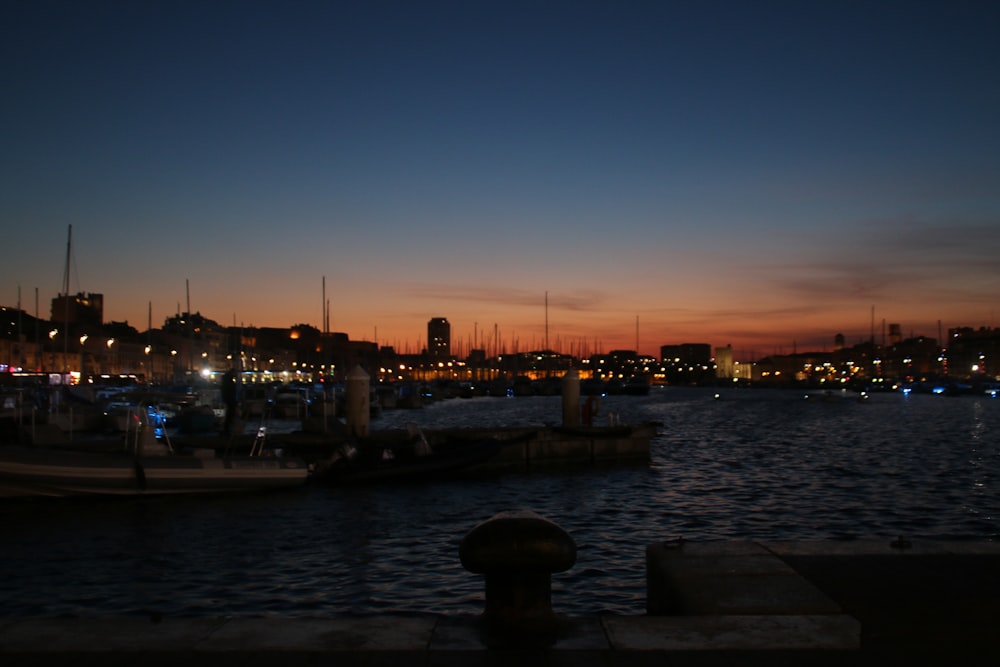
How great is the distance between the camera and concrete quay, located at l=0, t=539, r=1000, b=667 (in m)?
5.99

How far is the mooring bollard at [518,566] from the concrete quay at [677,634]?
23 centimetres

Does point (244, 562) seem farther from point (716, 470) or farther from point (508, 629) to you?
point (716, 470)

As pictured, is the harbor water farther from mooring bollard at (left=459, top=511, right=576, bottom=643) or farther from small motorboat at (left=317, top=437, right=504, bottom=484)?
mooring bollard at (left=459, top=511, right=576, bottom=643)

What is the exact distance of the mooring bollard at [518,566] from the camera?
22.4 ft

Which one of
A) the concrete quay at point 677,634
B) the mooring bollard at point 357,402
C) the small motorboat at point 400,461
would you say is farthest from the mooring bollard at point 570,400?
the concrete quay at point 677,634

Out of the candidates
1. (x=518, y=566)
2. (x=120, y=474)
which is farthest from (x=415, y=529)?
(x=518, y=566)

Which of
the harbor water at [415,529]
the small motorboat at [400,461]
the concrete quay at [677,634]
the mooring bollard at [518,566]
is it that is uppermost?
the mooring bollard at [518,566]

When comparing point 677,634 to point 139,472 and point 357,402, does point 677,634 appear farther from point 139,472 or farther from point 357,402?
point 357,402

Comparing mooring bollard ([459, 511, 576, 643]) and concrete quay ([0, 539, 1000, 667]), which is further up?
mooring bollard ([459, 511, 576, 643])

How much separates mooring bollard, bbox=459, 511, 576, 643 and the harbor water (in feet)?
18.0

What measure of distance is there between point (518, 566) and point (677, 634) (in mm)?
1356

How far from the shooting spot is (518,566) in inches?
268

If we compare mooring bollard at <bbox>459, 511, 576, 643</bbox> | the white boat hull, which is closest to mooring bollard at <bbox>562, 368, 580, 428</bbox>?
the white boat hull

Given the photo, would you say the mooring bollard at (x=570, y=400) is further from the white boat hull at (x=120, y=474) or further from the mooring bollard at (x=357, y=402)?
the white boat hull at (x=120, y=474)
